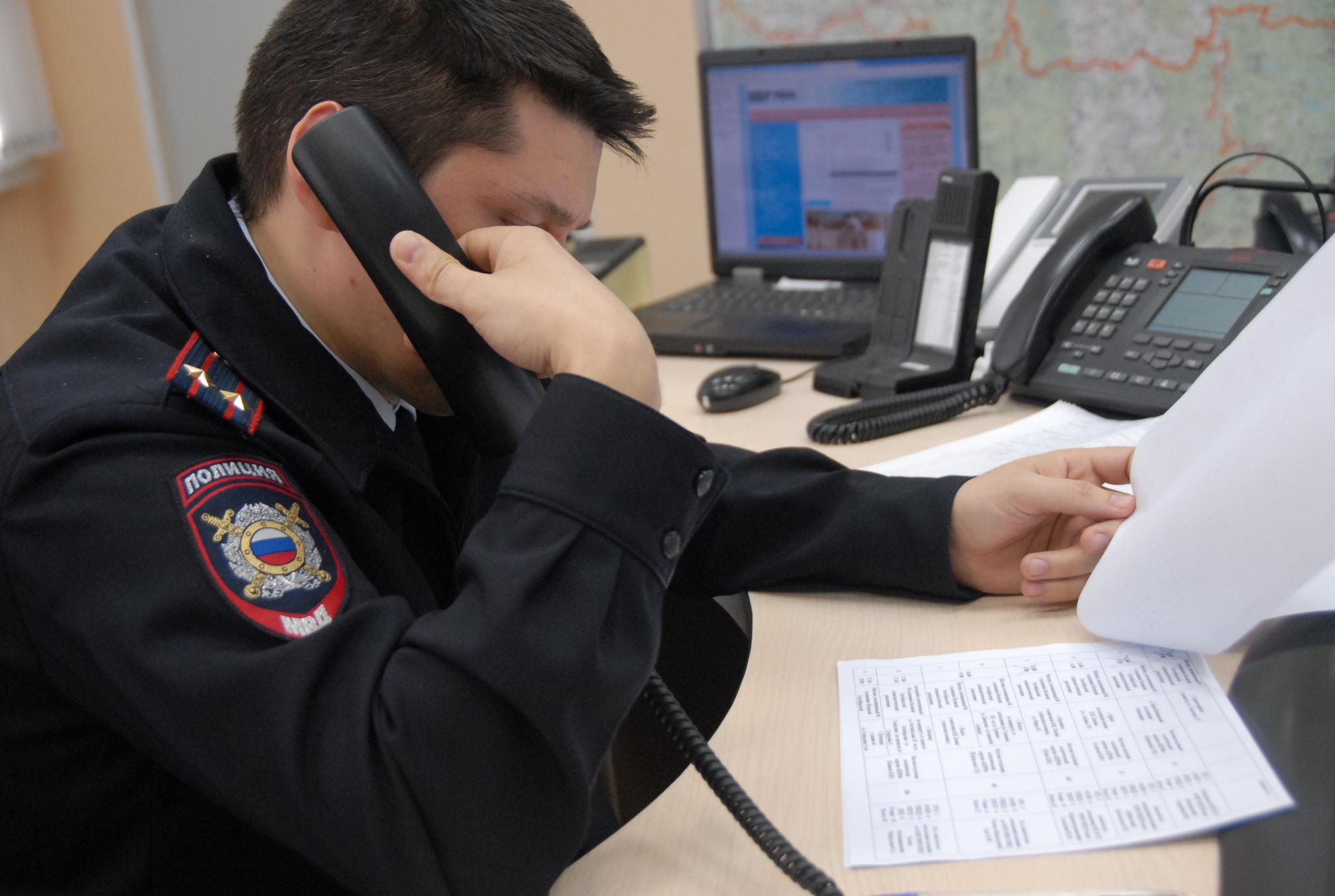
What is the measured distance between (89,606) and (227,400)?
0.14 metres

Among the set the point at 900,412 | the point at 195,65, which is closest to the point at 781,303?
the point at 900,412

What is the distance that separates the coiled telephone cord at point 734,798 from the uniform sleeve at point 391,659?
5 cm

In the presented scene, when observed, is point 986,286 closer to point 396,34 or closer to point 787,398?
point 787,398

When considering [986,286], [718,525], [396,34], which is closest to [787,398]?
[986,286]

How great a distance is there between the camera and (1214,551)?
0.57m

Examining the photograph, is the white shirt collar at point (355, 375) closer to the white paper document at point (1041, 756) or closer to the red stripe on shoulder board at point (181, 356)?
the red stripe on shoulder board at point (181, 356)

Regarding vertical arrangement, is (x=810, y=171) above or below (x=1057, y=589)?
above

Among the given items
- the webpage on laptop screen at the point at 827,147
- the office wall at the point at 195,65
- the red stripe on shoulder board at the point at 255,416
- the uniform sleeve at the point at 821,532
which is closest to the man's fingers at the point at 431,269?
the red stripe on shoulder board at the point at 255,416

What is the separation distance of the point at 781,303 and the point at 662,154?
82 cm

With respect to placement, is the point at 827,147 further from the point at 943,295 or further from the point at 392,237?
the point at 392,237

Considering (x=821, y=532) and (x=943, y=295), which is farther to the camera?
(x=943, y=295)

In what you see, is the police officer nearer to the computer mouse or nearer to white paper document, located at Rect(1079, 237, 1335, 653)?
white paper document, located at Rect(1079, 237, 1335, 653)

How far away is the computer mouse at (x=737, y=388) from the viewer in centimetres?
121

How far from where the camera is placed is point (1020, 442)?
97cm
